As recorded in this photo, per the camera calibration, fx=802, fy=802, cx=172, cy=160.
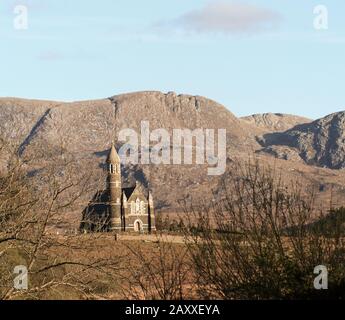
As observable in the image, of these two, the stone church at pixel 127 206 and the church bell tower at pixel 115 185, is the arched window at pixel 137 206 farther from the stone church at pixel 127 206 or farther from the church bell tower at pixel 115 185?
the church bell tower at pixel 115 185

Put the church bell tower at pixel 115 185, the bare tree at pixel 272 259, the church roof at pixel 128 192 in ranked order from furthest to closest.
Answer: the church roof at pixel 128 192 → the church bell tower at pixel 115 185 → the bare tree at pixel 272 259

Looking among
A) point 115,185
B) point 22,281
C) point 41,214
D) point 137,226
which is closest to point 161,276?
point 22,281

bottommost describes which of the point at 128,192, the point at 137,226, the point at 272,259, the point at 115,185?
the point at 137,226

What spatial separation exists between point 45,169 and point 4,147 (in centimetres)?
138

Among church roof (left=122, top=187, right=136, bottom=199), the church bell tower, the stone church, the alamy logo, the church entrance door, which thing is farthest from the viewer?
church roof (left=122, top=187, right=136, bottom=199)

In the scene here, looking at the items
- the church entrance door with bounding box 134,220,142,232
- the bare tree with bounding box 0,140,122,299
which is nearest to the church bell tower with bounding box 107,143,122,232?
the church entrance door with bounding box 134,220,142,232

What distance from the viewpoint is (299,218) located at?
1758 cm

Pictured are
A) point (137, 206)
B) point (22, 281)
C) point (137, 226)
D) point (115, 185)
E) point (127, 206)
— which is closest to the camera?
point (22, 281)

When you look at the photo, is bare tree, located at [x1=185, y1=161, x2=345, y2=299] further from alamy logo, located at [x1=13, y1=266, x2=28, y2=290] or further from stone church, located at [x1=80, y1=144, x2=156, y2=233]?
stone church, located at [x1=80, y1=144, x2=156, y2=233]

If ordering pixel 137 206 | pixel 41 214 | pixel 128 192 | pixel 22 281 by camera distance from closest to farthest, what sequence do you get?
1. pixel 22 281
2. pixel 41 214
3. pixel 137 206
4. pixel 128 192

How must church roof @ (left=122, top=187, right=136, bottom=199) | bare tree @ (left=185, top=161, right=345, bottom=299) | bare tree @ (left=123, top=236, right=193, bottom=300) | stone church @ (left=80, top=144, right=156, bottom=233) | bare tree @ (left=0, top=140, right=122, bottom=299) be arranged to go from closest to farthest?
bare tree @ (left=123, top=236, right=193, bottom=300)
bare tree @ (left=185, top=161, right=345, bottom=299)
bare tree @ (left=0, top=140, right=122, bottom=299)
stone church @ (left=80, top=144, right=156, bottom=233)
church roof @ (left=122, top=187, right=136, bottom=199)

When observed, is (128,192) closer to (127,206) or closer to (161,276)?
(127,206)

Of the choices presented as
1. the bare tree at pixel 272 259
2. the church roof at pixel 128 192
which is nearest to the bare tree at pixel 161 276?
the bare tree at pixel 272 259
